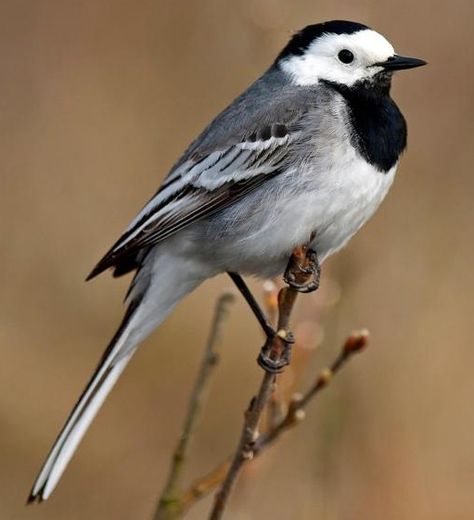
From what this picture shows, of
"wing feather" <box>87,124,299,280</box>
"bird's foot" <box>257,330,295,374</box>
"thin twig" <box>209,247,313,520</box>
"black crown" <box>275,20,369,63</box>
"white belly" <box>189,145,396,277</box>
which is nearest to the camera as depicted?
"thin twig" <box>209,247,313,520</box>

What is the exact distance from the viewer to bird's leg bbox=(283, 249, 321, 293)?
341 cm

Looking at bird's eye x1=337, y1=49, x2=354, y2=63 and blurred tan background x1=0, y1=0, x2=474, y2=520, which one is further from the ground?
bird's eye x1=337, y1=49, x2=354, y2=63

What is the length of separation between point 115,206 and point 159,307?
84.4 inches

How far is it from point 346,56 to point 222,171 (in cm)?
57

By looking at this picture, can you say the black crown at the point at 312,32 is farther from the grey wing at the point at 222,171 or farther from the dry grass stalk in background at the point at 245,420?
the dry grass stalk in background at the point at 245,420

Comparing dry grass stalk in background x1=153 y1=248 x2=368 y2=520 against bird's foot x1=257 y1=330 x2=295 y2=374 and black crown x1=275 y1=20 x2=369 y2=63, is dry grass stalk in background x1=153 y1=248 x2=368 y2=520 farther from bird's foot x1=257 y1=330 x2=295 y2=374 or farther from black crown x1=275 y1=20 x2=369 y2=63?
black crown x1=275 y1=20 x2=369 y2=63

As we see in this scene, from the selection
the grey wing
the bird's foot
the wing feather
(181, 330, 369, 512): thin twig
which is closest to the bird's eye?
the grey wing

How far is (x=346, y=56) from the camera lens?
4.06 m

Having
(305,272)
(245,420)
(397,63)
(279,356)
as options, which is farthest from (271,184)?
(245,420)

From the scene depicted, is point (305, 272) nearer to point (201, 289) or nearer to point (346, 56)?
point (346, 56)

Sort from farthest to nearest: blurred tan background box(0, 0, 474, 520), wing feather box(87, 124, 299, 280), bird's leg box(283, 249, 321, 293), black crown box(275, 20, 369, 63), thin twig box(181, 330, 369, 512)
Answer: blurred tan background box(0, 0, 474, 520)
black crown box(275, 20, 369, 63)
wing feather box(87, 124, 299, 280)
bird's leg box(283, 249, 321, 293)
thin twig box(181, 330, 369, 512)

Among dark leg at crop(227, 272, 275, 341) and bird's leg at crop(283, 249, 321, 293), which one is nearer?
bird's leg at crop(283, 249, 321, 293)

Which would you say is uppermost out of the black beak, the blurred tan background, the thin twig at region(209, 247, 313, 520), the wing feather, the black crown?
the black crown

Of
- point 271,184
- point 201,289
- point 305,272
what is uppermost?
point 271,184
